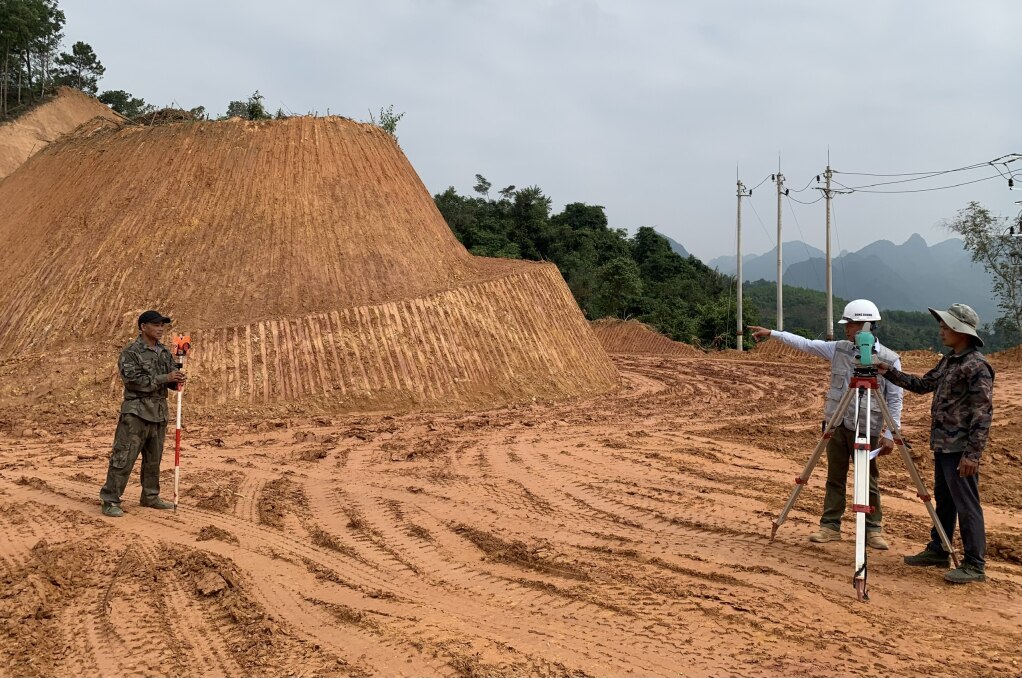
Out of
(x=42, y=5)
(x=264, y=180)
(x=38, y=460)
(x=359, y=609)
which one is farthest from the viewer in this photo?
(x=42, y=5)

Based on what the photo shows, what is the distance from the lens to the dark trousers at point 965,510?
15.5 ft

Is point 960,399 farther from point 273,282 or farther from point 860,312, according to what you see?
point 273,282

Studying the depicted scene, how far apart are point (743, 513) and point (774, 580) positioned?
1.69m

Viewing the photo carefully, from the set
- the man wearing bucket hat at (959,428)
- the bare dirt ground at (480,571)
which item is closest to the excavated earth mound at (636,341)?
the bare dirt ground at (480,571)

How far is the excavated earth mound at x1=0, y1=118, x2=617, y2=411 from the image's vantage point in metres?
12.9

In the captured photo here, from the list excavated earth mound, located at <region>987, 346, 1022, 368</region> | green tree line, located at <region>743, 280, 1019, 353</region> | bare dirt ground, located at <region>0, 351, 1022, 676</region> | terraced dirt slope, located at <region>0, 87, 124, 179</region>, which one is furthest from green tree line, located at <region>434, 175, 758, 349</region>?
bare dirt ground, located at <region>0, 351, 1022, 676</region>

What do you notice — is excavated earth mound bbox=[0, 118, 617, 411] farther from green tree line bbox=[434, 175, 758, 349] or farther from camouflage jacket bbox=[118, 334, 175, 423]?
green tree line bbox=[434, 175, 758, 349]

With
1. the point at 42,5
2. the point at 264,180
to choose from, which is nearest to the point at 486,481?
the point at 264,180

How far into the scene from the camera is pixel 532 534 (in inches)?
228

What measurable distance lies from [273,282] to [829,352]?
468 inches

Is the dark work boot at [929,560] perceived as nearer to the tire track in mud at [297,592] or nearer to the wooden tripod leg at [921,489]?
the wooden tripod leg at [921,489]

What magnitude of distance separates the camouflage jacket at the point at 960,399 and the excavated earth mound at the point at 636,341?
77.9ft

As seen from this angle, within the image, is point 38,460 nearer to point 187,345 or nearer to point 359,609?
point 187,345

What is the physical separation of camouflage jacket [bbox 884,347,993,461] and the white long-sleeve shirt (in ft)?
0.98
